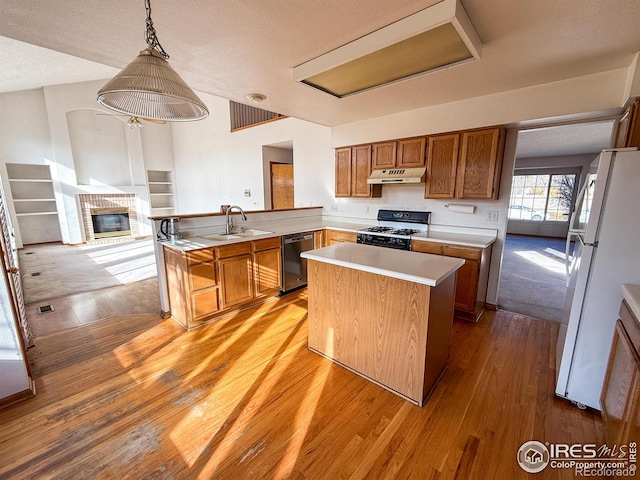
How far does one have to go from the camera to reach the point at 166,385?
2018 millimetres

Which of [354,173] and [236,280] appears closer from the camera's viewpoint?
[236,280]

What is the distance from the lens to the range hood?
331 centimetres

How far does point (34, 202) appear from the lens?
6730 millimetres

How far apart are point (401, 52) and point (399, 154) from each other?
1.79 meters

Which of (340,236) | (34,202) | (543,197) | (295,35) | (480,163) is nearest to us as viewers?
(295,35)

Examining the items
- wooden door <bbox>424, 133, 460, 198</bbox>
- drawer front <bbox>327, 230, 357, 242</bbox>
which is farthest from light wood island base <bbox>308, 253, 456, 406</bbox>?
drawer front <bbox>327, 230, 357, 242</bbox>

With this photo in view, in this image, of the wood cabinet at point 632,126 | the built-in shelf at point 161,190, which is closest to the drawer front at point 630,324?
the wood cabinet at point 632,126

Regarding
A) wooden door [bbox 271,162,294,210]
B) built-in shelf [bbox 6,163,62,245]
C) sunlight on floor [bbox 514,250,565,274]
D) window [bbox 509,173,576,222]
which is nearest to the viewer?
sunlight on floor [bbox 514,250,565,274]

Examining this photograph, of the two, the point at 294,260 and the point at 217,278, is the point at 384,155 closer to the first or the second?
the point at 294,260

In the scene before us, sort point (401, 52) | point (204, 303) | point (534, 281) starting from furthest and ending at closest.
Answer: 1. point (534, 281)
2. point (204, 303)
3. point (401, 52)

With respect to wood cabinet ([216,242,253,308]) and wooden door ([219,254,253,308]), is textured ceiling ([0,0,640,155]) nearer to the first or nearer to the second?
wood cabinet ([216,242,253,308])

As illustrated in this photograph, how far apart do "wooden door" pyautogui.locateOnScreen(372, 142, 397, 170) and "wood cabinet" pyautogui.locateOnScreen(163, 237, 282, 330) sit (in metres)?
1.74

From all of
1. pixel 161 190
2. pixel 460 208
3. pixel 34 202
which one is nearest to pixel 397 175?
pixel 460 208

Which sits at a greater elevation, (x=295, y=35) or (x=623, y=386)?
(x=295, y=35)
